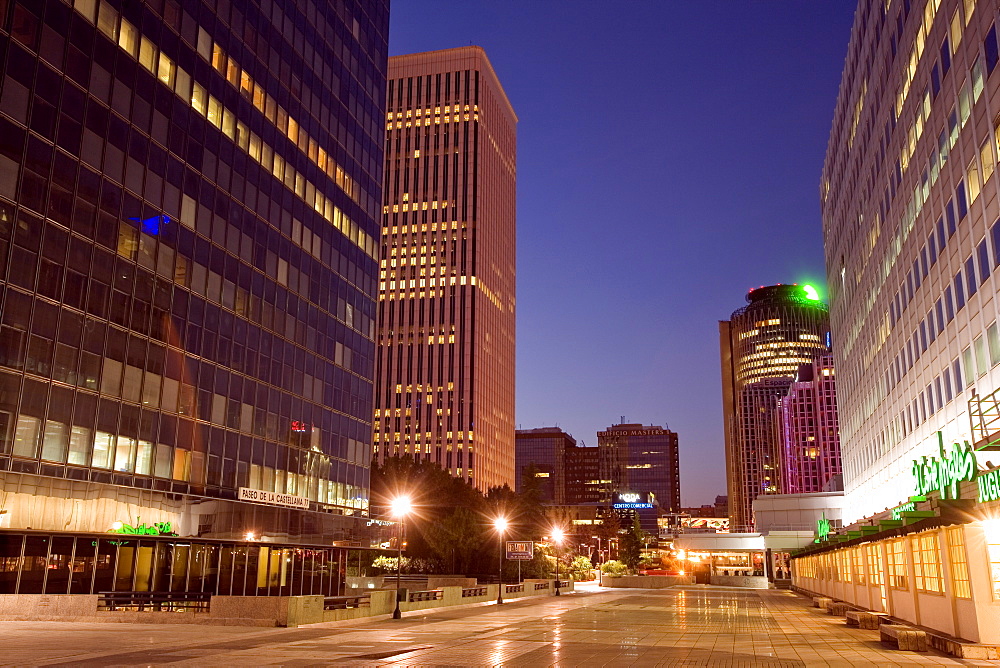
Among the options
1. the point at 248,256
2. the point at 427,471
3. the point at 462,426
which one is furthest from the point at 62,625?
the point at 462,426

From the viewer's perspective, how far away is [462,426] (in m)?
199

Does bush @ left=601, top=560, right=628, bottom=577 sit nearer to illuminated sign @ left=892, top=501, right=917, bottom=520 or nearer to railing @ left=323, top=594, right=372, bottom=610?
railing @ left=323, top=594, right=372, bottom=610

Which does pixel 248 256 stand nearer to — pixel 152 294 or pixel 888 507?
pixel 152 294

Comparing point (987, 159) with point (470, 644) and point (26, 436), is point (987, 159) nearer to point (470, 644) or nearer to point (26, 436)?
point (470, 644)

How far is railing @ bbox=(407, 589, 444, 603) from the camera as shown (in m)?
45.8

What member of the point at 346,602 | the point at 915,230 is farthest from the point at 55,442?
the point at 915,230

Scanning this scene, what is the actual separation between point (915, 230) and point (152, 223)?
44.3m

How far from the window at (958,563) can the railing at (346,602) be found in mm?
24357

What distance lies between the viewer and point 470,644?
27.8 metres

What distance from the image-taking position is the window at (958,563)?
77.4 feet

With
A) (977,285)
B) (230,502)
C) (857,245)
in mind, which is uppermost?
(857,245)

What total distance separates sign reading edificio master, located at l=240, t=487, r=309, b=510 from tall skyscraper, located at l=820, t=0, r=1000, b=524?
40.9 meters

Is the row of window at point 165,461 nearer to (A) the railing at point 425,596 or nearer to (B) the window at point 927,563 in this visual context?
(A) the railing at point 425,596

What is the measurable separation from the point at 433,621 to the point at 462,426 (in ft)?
527
